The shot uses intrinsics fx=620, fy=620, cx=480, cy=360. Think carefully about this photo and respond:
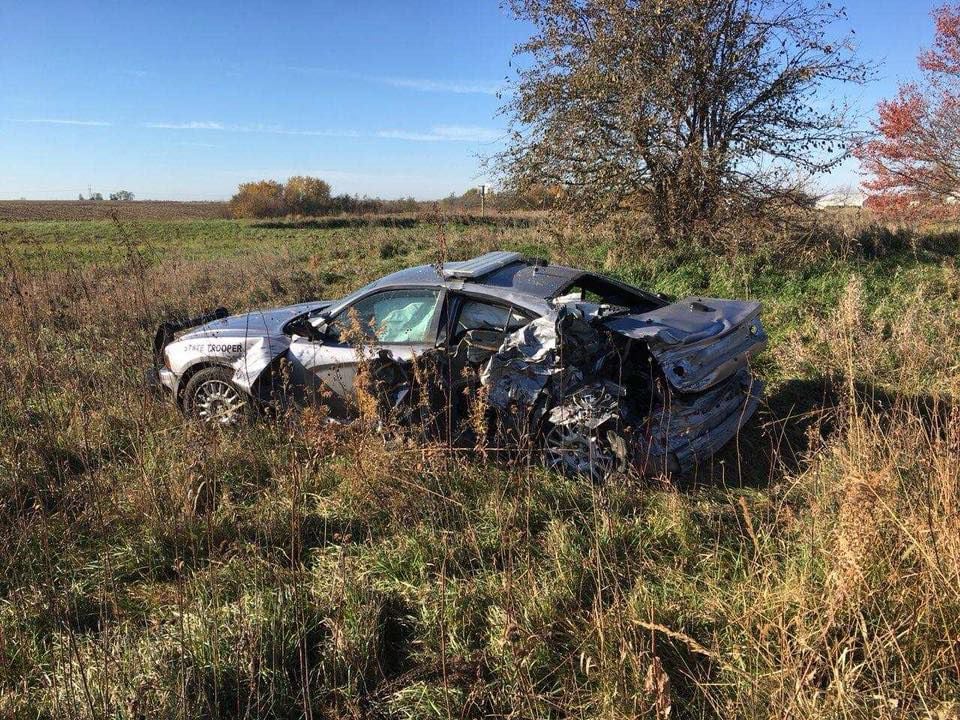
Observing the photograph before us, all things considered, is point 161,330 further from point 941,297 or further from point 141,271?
point 941,297

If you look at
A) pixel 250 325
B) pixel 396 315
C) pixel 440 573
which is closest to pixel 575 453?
pixel 440 573

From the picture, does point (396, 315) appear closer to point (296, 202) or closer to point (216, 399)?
point (216, 399)

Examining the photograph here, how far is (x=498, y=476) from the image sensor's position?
13.0ft

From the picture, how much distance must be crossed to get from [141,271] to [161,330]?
1.79 ft

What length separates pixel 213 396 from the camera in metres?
5.32

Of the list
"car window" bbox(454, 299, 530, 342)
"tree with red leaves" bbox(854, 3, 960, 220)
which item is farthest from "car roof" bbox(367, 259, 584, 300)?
"tree with red leaves" bbox(854, 3, 960, 220)

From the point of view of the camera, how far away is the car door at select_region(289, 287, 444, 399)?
475cm

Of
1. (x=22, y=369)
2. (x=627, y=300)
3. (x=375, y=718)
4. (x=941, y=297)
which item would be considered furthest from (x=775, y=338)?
(x=22, y=369)

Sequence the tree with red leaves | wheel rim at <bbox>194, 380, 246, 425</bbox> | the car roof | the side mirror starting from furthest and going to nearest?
1. the tree with red leaves
2. wheel rim at <bbox>194, 380, 246, 425</bbox>
3. the side mirror
4. the car roof

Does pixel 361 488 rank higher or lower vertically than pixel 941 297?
lower

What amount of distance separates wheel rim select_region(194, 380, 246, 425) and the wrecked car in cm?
1

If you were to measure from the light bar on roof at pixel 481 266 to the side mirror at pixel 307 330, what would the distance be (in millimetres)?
1156

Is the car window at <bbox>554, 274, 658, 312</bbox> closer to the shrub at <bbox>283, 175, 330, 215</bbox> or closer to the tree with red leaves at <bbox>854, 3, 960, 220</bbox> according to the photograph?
the tree with red leaves at <bbox>854, 3, 960, 220</bbox>

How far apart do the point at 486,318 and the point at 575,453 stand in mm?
1208
